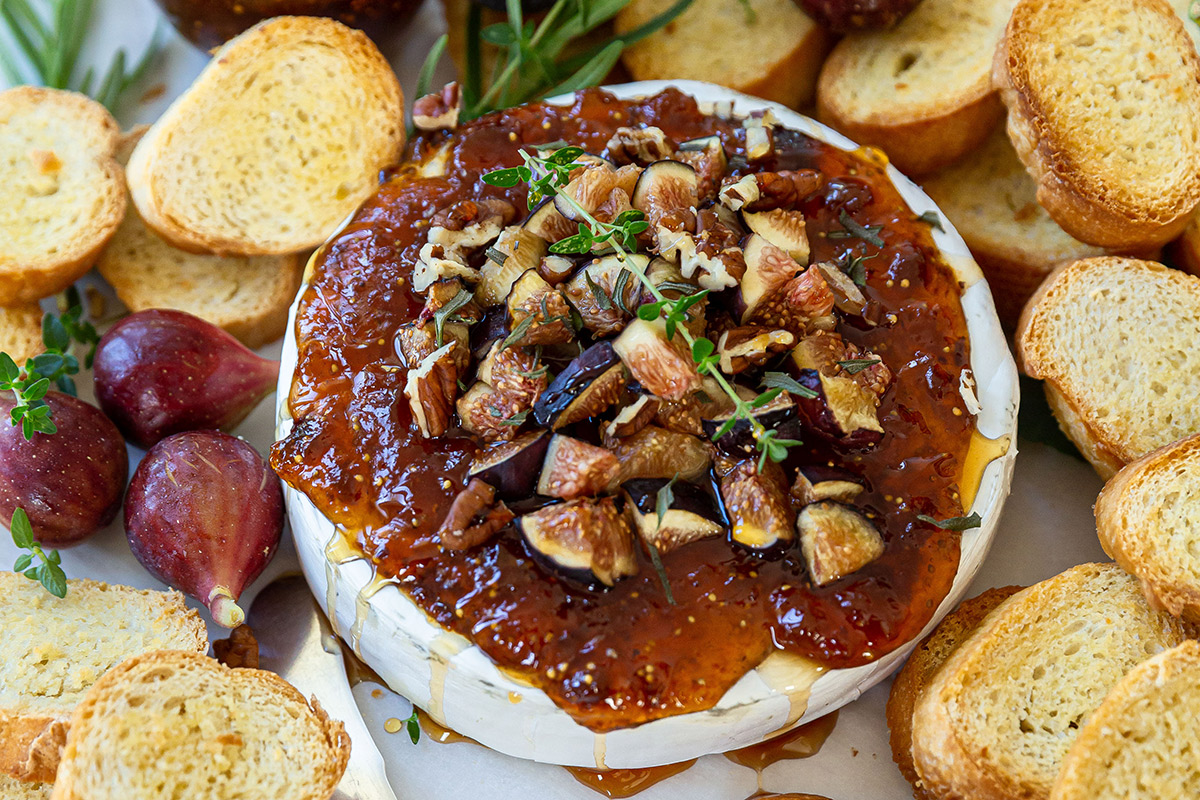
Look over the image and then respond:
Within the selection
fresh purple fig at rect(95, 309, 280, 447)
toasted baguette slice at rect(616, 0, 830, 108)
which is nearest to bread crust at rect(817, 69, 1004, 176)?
toasted baguette slice at rect(616, 0, 830, 108)

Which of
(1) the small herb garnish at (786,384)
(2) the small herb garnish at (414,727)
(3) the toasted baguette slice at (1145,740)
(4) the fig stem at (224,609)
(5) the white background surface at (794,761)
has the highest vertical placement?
(1) the small herb garnish at (786,384)

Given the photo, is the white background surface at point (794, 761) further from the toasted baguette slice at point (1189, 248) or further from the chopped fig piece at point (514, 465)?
the chopped fig piece at point (514, 465)

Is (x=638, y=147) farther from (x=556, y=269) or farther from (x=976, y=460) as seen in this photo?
(x=976, y=460)

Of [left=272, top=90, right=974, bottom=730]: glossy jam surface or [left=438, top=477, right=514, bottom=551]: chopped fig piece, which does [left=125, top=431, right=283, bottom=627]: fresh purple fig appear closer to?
[left=272, top=90, right=974, bottom=730]: glossy jam surface

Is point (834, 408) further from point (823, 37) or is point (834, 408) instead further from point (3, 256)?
point (3, 256)

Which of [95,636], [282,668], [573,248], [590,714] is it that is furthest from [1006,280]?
[95,636]

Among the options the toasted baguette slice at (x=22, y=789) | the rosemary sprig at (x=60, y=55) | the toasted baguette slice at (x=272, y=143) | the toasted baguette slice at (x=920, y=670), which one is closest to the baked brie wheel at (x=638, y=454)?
the toasted baguette slice at (x=920, y=670)
